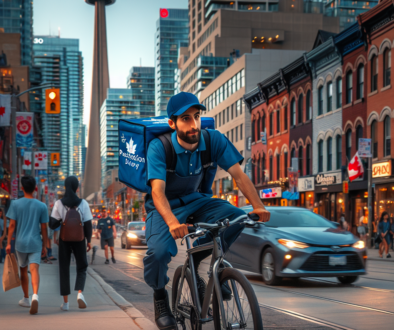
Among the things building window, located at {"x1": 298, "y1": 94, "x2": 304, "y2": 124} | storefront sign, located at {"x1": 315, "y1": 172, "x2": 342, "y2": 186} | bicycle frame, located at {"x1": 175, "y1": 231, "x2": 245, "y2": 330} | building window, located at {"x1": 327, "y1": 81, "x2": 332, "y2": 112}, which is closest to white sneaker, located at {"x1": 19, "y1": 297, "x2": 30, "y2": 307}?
bicycle frame, located at {"x1": 175, "y1": 231, "x2": 245, "y2": 330}

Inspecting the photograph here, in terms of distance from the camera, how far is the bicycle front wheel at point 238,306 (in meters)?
4.45

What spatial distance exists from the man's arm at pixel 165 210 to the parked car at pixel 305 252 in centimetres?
699

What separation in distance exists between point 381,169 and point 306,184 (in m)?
11.2

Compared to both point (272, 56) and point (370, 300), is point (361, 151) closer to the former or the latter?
point (370, 300)

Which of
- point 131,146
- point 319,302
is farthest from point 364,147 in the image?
point 131,146

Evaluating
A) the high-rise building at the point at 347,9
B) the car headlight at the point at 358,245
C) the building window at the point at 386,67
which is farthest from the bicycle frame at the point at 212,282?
the high-rise building at the point at 347,9

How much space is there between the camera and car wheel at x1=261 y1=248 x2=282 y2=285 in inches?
469

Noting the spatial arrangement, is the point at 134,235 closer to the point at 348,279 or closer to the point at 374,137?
the point at 374,137

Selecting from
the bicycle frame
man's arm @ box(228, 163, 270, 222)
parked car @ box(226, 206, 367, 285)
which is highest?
man's arm @ box(228, 163, 270, 222)

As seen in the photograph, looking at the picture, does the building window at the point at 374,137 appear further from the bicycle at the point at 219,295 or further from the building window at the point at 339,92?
the bicycle at the point at 219,295

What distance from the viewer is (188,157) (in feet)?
17.1

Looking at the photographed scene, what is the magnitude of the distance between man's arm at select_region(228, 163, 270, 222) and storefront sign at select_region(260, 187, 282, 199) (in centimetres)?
4359

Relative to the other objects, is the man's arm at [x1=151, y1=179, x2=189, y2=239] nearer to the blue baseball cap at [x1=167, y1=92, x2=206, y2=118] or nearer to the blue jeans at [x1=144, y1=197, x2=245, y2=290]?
the blue jeans at [x1=144, y1=197, x2=245, y2=290]

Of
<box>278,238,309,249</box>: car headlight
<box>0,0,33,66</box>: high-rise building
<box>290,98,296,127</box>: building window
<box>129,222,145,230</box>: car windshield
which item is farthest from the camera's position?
<box>0,0,33,66</box>: high-rise building
